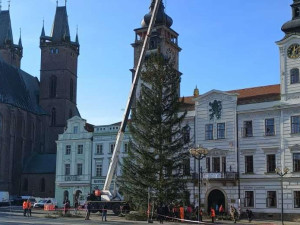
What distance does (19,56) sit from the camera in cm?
11506

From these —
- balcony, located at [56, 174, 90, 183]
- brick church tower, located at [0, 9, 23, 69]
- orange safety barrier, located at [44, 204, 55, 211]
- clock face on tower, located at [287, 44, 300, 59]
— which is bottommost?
orange safety barrier, located at [44, 204, 55, 211]

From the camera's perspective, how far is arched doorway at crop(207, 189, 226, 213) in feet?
161

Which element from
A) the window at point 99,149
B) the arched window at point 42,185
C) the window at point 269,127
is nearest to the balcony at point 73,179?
the window at point 99,149

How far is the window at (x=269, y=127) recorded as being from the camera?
46.9 meters

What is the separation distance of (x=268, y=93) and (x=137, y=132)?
15084 mm

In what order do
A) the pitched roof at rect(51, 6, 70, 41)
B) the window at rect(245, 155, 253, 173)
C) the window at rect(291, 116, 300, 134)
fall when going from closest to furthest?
1. the window at rect(291, 116, 300, 134)
2. the window at rect(245, 155, 253, 173)
3. the pitched roof at rect(51, 6, 70, 41)

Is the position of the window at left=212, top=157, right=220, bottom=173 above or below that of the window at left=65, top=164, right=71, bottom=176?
above

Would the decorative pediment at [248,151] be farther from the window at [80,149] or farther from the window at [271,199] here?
the window at [80,149]

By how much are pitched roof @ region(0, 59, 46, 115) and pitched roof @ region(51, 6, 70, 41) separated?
33.0 feet

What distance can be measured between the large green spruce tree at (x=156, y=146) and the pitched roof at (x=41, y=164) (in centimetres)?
4187

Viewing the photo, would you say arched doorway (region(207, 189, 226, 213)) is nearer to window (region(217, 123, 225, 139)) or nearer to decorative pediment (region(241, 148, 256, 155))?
decorative pediment (region(241, 148, 256, 155))

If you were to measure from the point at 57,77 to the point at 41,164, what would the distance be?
20247mm

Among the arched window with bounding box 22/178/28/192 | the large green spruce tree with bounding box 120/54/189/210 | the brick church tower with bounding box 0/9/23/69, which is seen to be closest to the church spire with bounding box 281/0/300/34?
the large green spruce tree with bounding box 120/54/189/210

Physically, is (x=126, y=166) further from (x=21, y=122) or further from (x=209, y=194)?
(x=21, y=122)
